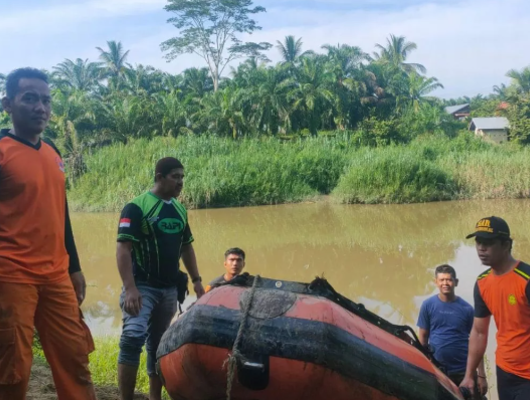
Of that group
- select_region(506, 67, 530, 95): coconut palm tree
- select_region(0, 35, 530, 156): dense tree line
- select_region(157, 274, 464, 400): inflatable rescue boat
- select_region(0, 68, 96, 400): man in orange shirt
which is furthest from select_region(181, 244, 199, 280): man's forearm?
select_region(506, 67, 530, 95): coconut palm tree

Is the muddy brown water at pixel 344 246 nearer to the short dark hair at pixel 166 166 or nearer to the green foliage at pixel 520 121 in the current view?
the short dark hair at pixel 166 166

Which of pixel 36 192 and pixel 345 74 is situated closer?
pixel 36 192

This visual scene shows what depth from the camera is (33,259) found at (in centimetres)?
208

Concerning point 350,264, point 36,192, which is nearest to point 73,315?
point 36,192

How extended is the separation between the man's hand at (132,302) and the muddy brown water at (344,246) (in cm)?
293

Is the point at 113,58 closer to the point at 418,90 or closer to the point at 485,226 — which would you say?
the point at 418,90

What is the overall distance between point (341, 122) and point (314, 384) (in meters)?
26.6

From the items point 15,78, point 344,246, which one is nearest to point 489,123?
point 344,246

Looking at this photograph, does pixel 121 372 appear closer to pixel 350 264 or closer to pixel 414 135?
pixel 350 264

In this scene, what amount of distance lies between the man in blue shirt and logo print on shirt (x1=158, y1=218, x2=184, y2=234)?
67.3 inches

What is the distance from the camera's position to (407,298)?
741cm

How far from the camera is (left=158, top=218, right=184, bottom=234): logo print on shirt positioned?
2.85 metres

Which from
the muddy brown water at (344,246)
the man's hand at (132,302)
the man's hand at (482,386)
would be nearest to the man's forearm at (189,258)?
the man's hand at (132,302)

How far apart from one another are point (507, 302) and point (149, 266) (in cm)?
167
